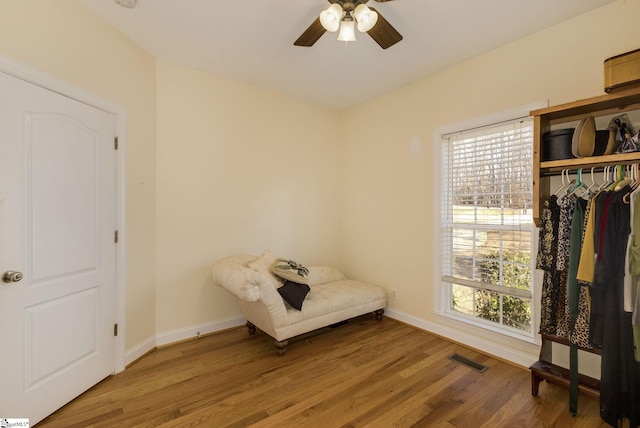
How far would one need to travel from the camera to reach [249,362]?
2562mm

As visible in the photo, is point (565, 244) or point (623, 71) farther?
point (565, 244)

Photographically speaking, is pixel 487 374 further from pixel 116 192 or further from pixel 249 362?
pixel 116 192

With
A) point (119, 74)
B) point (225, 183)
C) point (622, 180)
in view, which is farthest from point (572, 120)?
point (119, 74)

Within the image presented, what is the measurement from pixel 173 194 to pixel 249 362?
1813 mm

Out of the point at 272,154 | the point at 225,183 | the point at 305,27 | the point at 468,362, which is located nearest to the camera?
the point at 305,27

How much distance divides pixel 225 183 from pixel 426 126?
238 centimetres

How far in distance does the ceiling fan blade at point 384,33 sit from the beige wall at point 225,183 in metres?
1.85

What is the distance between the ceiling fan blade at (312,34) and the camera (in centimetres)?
198

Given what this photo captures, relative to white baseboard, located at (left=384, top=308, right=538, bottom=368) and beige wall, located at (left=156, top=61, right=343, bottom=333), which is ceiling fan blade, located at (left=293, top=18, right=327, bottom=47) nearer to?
beige wall, located at (left=156, top=61, right=343, bottom=333)

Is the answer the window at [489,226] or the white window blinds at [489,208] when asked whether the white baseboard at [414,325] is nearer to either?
the window at [489,226]

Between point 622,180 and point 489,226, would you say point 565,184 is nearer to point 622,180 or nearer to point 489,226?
point 622,180

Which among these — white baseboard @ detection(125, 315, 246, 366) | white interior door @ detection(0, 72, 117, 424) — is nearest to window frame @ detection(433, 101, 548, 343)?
white baseboard @ detection(125, 315, 246, 366)

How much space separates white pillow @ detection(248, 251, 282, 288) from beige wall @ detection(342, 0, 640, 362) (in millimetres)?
1503

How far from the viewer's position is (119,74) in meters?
2.40
